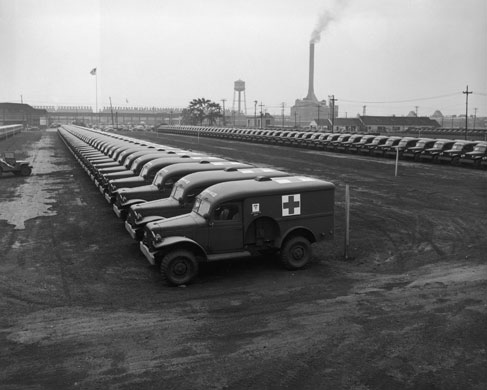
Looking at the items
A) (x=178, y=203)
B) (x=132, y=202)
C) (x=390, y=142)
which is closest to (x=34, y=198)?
(x=132, y=202)

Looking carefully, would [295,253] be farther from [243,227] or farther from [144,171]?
[144,171]

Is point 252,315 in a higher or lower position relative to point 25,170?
lower

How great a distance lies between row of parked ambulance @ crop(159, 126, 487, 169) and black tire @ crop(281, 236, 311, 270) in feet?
59.2

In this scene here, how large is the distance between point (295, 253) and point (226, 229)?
1.65m

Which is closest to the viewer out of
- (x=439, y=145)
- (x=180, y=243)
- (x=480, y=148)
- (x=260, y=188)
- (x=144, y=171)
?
(x=180, y=243)

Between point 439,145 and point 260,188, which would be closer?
point 260,188

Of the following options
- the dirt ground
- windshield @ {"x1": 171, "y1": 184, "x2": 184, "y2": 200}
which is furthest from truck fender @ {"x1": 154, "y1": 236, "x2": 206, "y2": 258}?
windshield @ {"x1": 171, "y1": 184, "x2": 184, "y2": 200}

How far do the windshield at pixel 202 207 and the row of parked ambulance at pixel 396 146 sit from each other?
744 inches

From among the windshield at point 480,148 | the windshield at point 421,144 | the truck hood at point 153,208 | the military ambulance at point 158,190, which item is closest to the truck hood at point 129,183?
the military ambulance at point 158,190

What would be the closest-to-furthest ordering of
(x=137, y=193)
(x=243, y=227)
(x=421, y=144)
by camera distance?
(x=243, y=227) → (x=137, y=193) → (x=421, y=144)

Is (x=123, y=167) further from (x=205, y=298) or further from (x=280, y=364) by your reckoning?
(x=280, y=364)

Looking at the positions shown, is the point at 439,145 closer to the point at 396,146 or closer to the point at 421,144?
the point at 421,144

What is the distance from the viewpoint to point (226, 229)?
9.66 metres

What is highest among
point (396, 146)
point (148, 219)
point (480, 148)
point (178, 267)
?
point (396, 146)
